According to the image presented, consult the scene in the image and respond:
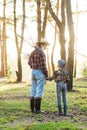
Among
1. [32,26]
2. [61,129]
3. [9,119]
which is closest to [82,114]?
[9,119]

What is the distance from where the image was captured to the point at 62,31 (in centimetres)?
2305

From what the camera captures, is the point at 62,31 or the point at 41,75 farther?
the point at 62,31

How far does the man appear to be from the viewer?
12.1m

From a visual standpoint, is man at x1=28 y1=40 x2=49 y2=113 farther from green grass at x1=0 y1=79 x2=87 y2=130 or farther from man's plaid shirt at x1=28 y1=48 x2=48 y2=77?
green grass at x1=0 y1=79 x2=87 y2=130

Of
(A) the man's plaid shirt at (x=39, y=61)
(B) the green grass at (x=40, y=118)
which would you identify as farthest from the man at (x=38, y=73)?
(B) the green grass at (x=40, y=118)

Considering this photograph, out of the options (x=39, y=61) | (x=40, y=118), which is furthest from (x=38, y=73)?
(x=40, y=118)

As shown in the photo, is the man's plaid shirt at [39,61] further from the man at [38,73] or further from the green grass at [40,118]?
the green grass at [40,118]

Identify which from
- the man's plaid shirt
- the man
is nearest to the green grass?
the man

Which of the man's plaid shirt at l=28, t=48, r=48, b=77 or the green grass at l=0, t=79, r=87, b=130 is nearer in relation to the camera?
the green grass at l=0, t=79, r=87, b=130

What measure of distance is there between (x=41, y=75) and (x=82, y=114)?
1.56m

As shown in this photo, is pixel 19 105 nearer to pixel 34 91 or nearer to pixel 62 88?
pixel 34 91

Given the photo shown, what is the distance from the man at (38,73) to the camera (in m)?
12.1

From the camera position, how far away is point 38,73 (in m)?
12.2

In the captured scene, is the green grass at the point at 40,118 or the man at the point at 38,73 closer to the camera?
the green grass at the point at 40,118
